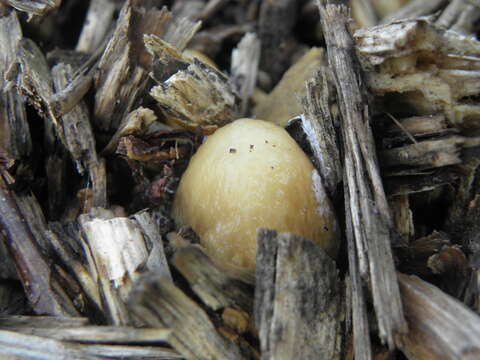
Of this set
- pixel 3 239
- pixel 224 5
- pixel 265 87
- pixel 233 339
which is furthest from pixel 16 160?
pixel 224 5

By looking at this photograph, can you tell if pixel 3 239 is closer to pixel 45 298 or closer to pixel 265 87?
pixel 45 298

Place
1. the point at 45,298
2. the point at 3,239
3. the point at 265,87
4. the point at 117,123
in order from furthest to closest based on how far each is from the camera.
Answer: the point at 265,87 → the point at 117,123 → the point at 3,239 → the point at 45,298

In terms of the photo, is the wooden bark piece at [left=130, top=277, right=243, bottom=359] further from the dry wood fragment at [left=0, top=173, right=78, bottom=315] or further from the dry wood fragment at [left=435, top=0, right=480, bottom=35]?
the dry wood fragment at [left=435, top=0, right=480, bottom=35]

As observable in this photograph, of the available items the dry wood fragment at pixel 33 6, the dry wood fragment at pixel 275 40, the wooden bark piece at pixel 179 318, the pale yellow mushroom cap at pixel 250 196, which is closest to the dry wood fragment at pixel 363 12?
the dry wood fragment at pixel 275 40

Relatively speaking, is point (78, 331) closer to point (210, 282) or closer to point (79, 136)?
point (210, 282)

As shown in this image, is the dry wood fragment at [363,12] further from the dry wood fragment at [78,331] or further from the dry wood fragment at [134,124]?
the dry wood fragment at [78,331]

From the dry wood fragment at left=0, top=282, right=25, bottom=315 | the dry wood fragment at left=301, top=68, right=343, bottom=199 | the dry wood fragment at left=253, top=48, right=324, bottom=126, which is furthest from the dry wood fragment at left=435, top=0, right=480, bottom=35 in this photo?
the dry wood fragment at left=0, top=282, right=25, bottom=315
